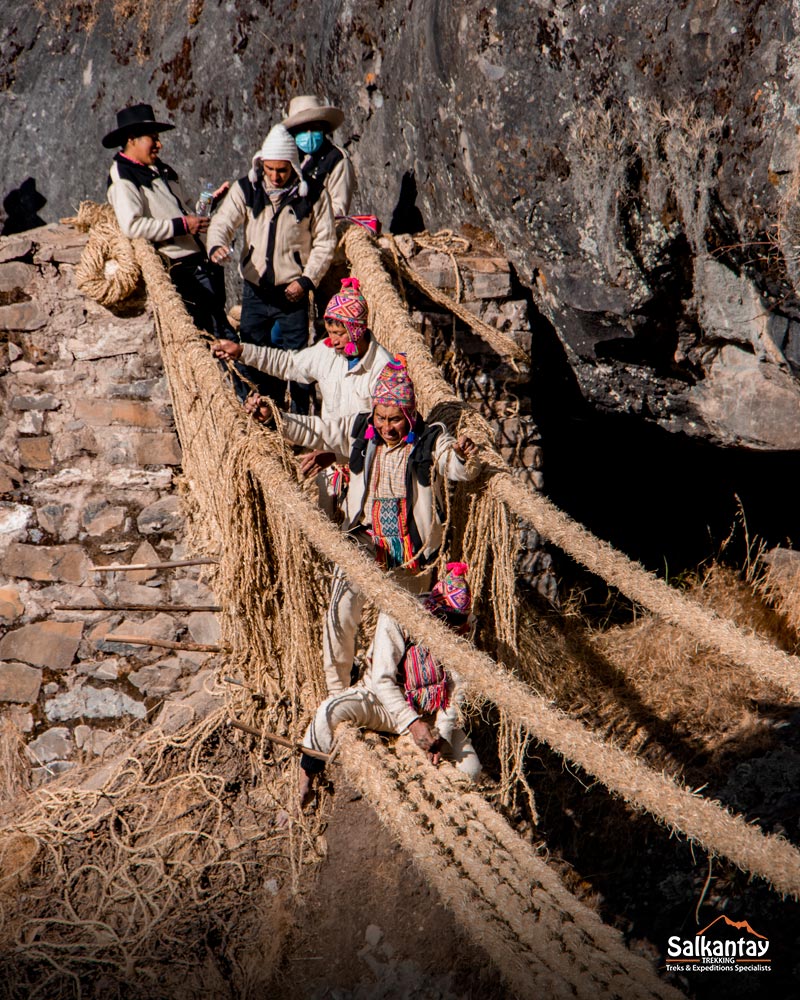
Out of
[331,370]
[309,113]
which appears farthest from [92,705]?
[309,113]

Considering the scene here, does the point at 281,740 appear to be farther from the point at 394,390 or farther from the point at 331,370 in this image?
the point at 331,370

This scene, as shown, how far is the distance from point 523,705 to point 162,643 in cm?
248

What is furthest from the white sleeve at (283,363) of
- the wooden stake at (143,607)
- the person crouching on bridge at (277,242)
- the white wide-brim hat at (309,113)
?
the white wide-brim hat at (309,113)

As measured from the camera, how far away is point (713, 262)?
4637 mm

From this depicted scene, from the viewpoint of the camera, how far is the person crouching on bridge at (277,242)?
5000 millimetres

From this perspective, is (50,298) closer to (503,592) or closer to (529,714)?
(503,592)

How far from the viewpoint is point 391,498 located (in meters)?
4.08

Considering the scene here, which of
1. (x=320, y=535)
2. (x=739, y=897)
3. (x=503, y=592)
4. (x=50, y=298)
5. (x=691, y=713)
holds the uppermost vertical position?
(x=50, y=298)

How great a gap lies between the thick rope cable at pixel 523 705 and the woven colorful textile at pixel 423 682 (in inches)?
28.1

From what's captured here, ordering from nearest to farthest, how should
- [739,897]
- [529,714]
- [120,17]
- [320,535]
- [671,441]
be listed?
[529,714] < [320,535] < [739,897] < [671,441] < [120,17]

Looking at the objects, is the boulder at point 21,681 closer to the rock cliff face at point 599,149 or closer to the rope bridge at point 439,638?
the rope bridge at point 439,638

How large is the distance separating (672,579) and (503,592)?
2357 mm

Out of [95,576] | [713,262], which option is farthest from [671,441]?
[95,576]

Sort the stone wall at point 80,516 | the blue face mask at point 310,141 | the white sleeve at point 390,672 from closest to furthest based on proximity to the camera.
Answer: the white sleeve at point 390,672, the stone wall at point 80,516, the blue face mask at point 310,141
